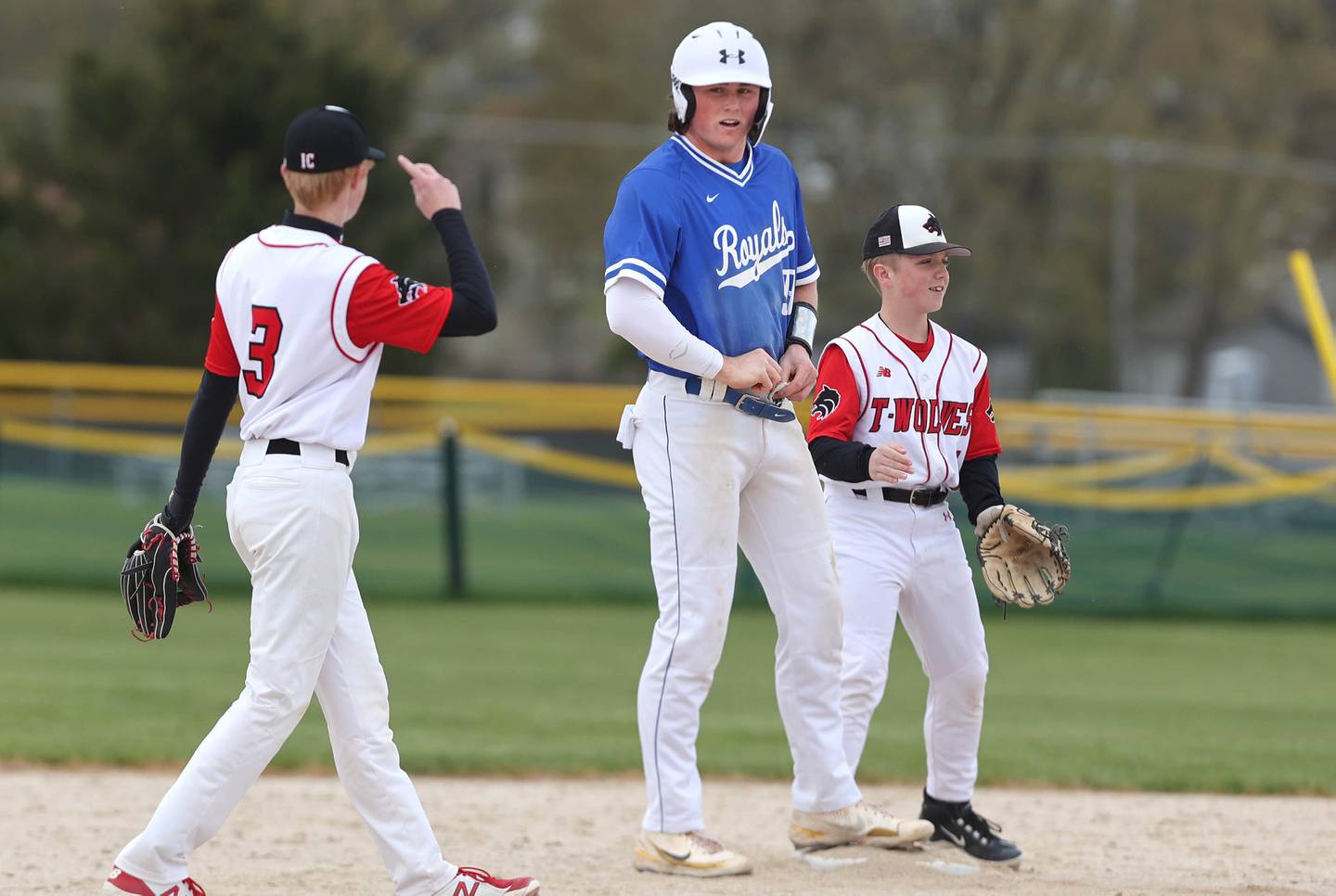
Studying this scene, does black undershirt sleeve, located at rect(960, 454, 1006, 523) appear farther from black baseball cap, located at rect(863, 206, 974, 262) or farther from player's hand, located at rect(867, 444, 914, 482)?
black baseball cap, located at rect(863, 206, 974, 262)

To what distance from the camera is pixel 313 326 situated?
4.03 m

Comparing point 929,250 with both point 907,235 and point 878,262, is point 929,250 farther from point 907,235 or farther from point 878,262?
point 878,262

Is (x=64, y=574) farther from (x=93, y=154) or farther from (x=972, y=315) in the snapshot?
(x=972, y=315)

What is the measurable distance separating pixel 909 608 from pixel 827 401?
67 cm

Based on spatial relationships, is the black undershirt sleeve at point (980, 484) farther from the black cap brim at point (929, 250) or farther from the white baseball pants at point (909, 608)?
the black cap brim at point (929, 250)

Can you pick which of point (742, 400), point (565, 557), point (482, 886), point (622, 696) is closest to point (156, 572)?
point (482, 886)

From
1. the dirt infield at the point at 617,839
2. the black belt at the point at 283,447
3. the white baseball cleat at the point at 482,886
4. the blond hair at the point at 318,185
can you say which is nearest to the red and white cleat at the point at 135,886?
the dirt infield at the point at 617,839

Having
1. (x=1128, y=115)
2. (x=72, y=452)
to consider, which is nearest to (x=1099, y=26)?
(x=1128, y=115)

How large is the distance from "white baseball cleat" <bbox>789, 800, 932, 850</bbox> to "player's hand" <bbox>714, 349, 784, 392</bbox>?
4.16 ft

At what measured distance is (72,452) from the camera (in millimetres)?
14008

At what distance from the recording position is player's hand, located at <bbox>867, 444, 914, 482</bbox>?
4.59m

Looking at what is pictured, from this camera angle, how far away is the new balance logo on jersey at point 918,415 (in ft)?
15.9

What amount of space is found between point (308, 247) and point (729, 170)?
1.27 meters

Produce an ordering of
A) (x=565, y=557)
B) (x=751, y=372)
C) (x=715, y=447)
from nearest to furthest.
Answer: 1. (x=751, y=372)
2. (x=715, y=447)
3. (x=565, y=557)
